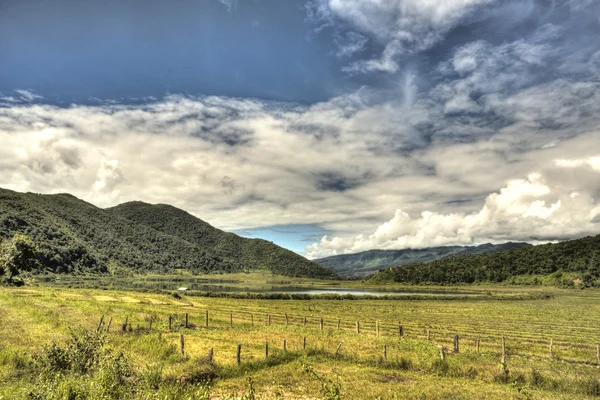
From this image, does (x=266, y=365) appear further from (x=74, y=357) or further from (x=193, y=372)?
(x=74, y=357)

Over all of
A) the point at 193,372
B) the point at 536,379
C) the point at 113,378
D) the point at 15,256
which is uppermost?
the point at 15,256

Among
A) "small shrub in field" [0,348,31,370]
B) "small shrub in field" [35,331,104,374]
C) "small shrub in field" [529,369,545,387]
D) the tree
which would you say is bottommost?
"small shrub in field" [529,369,545,387]

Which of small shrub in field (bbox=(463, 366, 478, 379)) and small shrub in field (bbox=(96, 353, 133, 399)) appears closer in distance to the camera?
small shrub in field (bbox=(96, 353, 133, 399))

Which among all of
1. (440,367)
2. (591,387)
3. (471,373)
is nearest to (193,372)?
(440,367)

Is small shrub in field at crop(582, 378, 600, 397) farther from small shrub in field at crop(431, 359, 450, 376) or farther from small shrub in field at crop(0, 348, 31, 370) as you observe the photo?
small shrub in field at crop(0, 348, 31, 370)

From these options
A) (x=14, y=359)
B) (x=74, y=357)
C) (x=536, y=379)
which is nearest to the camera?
(x=74, y=357)

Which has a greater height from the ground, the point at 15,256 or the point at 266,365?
the point at 15,256

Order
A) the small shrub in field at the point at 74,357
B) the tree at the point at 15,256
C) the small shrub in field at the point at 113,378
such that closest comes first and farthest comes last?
the small shrub in field at the point at 113,378 < the small shrub in field at the point at 74,357 < the tree at the point at 15,256

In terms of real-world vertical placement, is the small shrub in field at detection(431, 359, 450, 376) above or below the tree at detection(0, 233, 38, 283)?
below

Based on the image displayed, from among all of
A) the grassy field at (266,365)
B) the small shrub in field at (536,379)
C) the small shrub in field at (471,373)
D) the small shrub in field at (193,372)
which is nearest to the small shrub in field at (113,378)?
the grassy field at (266,365)

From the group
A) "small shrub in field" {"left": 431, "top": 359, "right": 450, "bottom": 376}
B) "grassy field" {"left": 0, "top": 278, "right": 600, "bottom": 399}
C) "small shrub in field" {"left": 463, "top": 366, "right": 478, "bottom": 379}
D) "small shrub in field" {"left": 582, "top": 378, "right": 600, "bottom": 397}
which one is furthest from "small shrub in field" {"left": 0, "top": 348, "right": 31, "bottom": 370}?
"small shrub in field" {"left": 582, "top": 378, "right": 600, "bottom": 397}

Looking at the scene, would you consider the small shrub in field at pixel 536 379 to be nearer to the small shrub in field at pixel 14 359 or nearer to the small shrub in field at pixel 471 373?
the small shrub in field at pixel 471 373

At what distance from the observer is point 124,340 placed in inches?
1353

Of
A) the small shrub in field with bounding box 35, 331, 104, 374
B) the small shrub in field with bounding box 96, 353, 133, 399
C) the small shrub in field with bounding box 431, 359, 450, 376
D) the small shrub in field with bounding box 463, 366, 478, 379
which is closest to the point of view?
the small shrub in field with bounding box 96, 353, 133, 399
